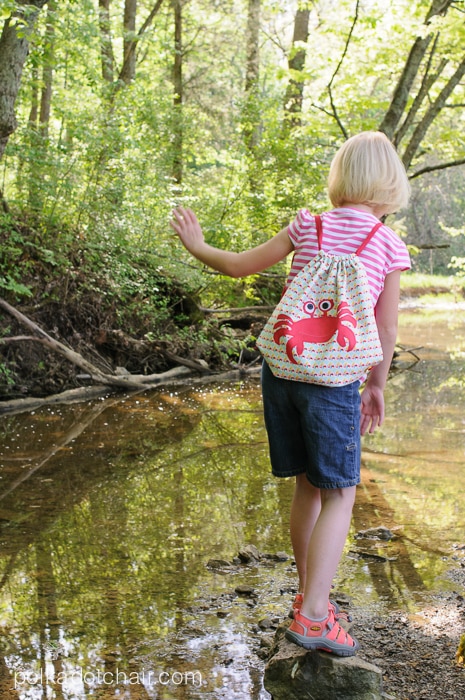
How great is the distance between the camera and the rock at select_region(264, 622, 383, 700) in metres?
2.56

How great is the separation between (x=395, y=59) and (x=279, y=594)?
Answer: 10.5 m

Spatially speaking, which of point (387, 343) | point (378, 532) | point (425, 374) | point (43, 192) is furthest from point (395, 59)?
point (387, 343)

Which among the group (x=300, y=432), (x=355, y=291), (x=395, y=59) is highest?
(x=395, y=59)

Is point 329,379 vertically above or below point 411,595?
above

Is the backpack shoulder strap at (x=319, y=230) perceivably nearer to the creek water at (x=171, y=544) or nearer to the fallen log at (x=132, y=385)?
the creek water at (x=171, y=544)

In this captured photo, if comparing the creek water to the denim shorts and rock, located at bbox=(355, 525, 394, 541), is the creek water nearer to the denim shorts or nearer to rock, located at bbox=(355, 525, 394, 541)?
rock, located at bbox=(355, 525, 394, 541)

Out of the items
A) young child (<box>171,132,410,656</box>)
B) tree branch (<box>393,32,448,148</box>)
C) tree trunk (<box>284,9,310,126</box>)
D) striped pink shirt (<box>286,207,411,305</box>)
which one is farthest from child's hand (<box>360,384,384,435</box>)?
tree trunk (<box>284,9,310,126</box>)

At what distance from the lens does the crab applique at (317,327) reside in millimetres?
2666

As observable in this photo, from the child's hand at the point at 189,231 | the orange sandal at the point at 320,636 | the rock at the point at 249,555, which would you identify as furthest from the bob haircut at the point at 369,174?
the rock at the point at 249,555

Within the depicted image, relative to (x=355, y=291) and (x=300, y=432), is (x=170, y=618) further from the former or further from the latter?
(x=355, y=291)

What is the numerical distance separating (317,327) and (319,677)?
1.24m

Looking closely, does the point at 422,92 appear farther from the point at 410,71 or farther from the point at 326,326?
the point at 326,326

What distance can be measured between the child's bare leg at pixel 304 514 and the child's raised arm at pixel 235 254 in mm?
853

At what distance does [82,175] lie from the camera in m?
10.7
